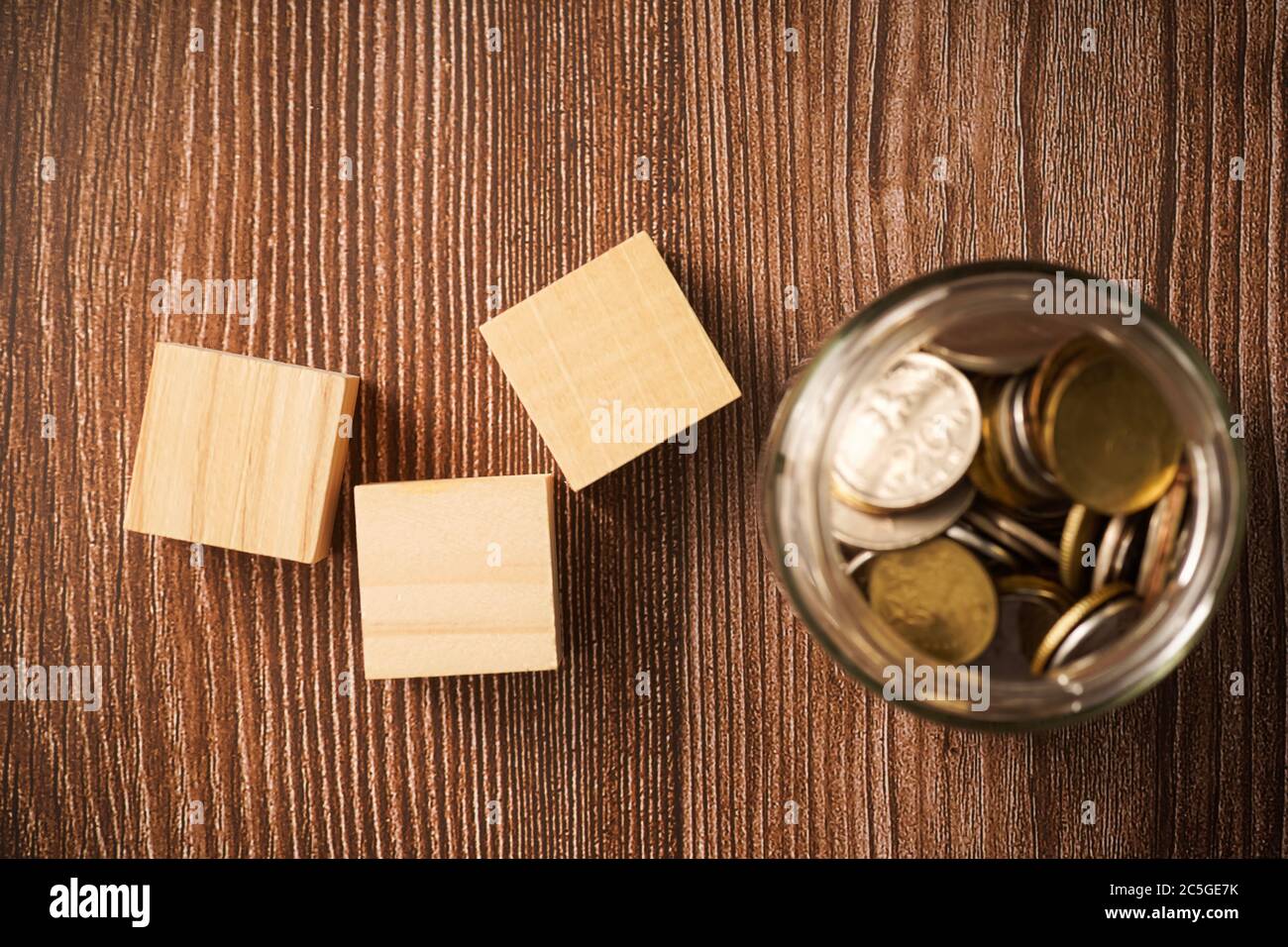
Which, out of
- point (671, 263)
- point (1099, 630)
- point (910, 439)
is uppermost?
point (671, 263)

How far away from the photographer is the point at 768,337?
24.1 inches

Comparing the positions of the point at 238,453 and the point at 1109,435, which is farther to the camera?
the point at 238,453

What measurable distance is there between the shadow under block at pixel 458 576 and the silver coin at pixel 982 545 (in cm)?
24

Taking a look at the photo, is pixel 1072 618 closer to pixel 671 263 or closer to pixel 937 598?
pixel 937 598

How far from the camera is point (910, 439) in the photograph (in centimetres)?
47

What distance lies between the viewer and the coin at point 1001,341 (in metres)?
0.47

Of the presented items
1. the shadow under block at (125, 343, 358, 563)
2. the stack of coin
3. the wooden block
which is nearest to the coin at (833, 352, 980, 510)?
the stack of coin

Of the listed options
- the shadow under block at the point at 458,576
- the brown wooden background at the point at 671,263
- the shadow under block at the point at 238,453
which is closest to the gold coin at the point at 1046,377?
the brown wooden background at the point at 671,263

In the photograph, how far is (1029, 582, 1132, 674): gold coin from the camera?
0.46 m

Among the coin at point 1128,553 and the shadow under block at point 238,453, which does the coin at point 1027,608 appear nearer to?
the coin at point 1128,553

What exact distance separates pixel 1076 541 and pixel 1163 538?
4 centimetres

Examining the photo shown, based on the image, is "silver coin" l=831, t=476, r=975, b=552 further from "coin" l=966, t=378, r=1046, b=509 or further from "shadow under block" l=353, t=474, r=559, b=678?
"shadow under block" l=353, t=474, r=559, b=678

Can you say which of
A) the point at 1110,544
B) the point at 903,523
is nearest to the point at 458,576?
the point at 903,523

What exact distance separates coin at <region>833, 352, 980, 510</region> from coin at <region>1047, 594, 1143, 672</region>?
0.10 m
